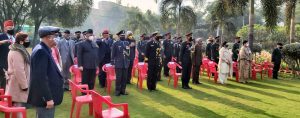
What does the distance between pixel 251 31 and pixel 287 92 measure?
4625 mm

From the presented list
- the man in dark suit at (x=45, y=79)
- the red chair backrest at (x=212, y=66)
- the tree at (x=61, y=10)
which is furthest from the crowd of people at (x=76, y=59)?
the tree at (x=61, y=10)

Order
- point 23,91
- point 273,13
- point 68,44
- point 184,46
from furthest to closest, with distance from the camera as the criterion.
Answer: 1. point 273,13
2. point 184,46
3. point 68,44
4. point 23,91

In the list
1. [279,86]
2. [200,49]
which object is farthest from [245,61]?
[200,49]

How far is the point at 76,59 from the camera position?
1058 cm

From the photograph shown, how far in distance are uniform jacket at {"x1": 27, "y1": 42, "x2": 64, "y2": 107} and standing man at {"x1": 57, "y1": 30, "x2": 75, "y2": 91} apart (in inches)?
227

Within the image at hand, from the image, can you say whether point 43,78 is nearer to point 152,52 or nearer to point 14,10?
point 152,52

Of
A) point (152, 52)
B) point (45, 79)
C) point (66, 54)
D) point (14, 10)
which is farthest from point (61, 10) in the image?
point (45, 79)

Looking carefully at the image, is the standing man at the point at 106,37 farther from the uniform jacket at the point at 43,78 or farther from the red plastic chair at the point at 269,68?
the red plastic chair at the point at 269,68

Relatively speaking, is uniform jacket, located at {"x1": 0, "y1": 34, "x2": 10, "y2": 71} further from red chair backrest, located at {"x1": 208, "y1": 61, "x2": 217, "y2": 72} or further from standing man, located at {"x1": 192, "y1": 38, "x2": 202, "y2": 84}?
red chair backrest, located at {"x1": 208, "y1": 61, "x2": 217, "y2": 72}

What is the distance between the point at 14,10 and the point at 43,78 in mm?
30008

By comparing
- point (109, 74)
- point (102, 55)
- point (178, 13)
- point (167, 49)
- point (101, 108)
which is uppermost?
point (178, 13)

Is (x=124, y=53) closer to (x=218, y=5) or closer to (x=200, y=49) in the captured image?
(x=200, y=49)

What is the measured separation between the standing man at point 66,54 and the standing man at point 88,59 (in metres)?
1.63

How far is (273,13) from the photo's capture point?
14.0 m
